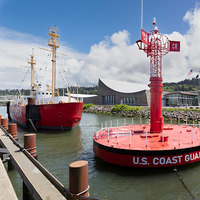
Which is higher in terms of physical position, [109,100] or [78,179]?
[109,100]

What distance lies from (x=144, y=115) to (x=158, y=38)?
3040 cm

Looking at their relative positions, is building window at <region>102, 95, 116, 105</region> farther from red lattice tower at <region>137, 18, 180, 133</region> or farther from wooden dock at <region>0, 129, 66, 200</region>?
wooden dock at <region>0, 129, 66, 200</region>

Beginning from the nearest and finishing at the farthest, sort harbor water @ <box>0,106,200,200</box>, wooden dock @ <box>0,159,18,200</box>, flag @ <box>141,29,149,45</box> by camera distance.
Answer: wooden dock @ <box>0,159,18,200</box>
harbor water @ <box>0,106,200,200</box>
flag @ <box>141,29,149,45</box>

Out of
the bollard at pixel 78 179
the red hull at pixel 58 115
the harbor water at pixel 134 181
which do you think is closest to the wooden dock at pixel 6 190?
the harbor water at pixel 134 181

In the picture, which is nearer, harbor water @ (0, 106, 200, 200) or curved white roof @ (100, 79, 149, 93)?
harbor water @ (0, 106, 200, 200)


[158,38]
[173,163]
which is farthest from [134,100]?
[173,163]

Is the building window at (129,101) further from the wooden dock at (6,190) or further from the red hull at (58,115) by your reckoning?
the wooden dock at (6,190)

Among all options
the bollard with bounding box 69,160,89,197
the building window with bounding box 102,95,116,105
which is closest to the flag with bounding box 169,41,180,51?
the bollard with bounding box 69,160,89,197

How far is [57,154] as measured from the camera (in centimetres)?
1303

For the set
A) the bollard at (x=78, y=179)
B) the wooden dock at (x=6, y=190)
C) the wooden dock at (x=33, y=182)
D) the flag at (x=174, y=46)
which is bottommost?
the wooden dock at (x=6, y=190)

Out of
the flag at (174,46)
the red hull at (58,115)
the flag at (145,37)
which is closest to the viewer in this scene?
the flag at (145,37)

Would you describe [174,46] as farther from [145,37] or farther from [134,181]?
[134,181]

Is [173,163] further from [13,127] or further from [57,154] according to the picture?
[13,127]

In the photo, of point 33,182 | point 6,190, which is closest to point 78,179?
point 33,182
